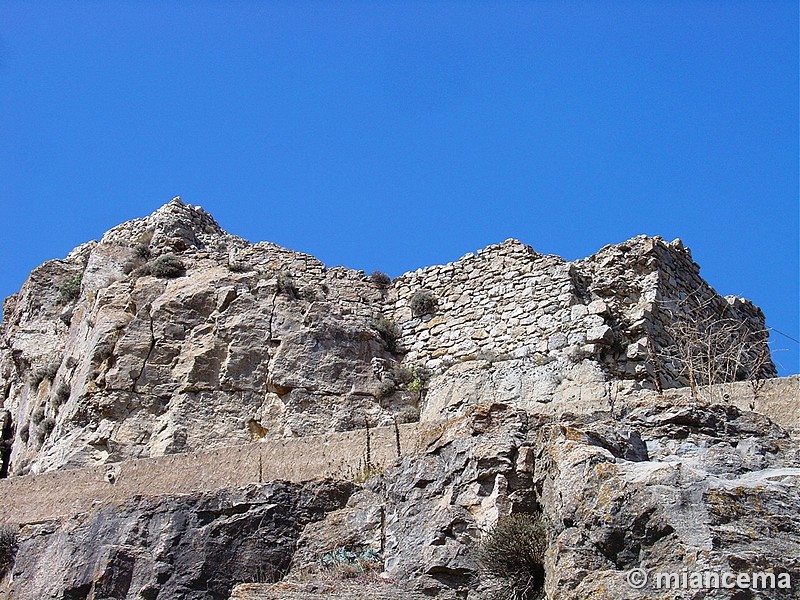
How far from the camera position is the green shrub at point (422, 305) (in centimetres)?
2058

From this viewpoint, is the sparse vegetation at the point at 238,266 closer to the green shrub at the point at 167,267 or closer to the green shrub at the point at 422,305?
the green shrub at the point at 167,267

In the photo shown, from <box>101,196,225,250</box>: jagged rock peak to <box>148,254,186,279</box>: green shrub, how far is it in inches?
34.7

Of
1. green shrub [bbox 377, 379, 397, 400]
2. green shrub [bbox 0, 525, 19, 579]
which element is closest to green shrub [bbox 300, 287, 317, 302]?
green shrub [bbox 377, 379, 397, 400]

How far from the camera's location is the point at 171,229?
73.3ft

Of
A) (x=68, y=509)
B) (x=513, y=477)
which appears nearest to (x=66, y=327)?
(x=68, y=509)

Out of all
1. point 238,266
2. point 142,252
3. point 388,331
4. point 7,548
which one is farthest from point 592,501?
point 142,252

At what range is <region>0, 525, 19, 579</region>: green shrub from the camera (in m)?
15.0

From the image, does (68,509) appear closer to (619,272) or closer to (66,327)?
(66,327)

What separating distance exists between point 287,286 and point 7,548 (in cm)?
687

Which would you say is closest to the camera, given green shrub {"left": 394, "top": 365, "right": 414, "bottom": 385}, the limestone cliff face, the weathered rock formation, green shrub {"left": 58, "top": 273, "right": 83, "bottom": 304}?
the weathered rock formation

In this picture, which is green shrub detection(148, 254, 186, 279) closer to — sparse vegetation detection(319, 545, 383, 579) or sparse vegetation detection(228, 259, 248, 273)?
sparse vegetation detection(228, 259, 248, 273)

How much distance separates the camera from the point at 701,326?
64.3ft

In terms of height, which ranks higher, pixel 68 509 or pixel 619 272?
pixel 619 272

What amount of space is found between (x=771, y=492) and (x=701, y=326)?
11.6 metres
